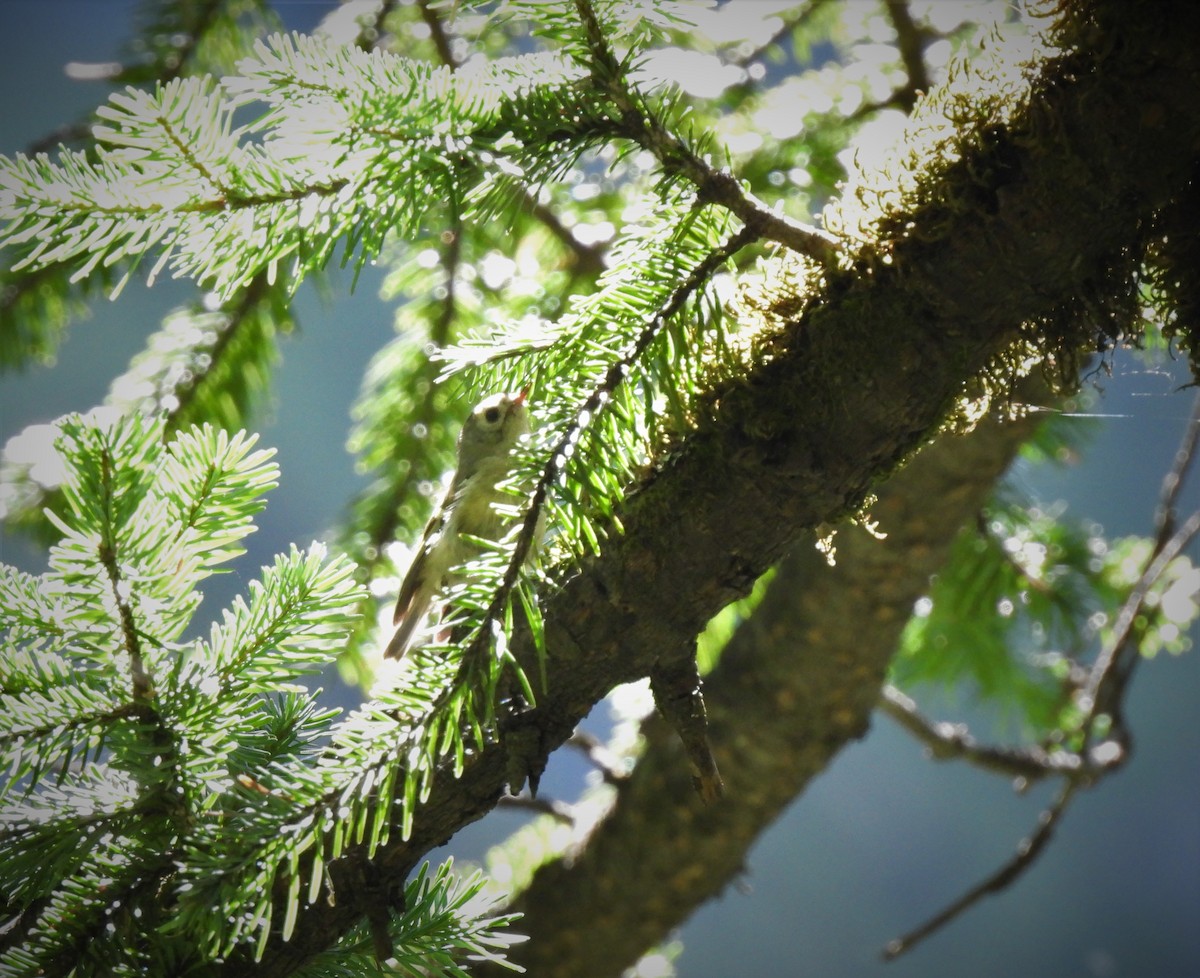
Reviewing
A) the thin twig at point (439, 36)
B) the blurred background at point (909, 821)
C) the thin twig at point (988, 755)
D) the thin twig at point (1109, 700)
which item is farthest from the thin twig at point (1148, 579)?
the blurred background at point (909, 821)

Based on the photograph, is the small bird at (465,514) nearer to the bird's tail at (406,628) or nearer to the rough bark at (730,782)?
the bird's tail at (406,628)

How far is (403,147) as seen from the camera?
0.52 meters

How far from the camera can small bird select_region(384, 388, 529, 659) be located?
1.01 meters

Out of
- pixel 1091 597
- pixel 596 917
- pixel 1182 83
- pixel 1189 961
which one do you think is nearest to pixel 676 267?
pixel 1182 83

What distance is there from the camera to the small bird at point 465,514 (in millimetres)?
1014

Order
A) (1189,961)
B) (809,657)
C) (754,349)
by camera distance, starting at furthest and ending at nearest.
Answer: (1189,961) → (809,657) → (754,349)

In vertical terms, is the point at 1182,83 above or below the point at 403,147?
above

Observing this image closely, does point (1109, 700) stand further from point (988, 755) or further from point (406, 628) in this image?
point (406, 628)

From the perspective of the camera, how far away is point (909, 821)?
12.2 ft

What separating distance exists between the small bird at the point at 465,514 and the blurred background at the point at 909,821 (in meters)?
1.53

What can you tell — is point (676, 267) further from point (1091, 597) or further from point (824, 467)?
point (1091, 597)

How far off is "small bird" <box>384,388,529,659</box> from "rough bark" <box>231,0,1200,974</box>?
0.37m

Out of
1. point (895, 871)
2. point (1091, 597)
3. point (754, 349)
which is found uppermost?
point (895, 871)

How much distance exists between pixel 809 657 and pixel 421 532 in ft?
1.81
